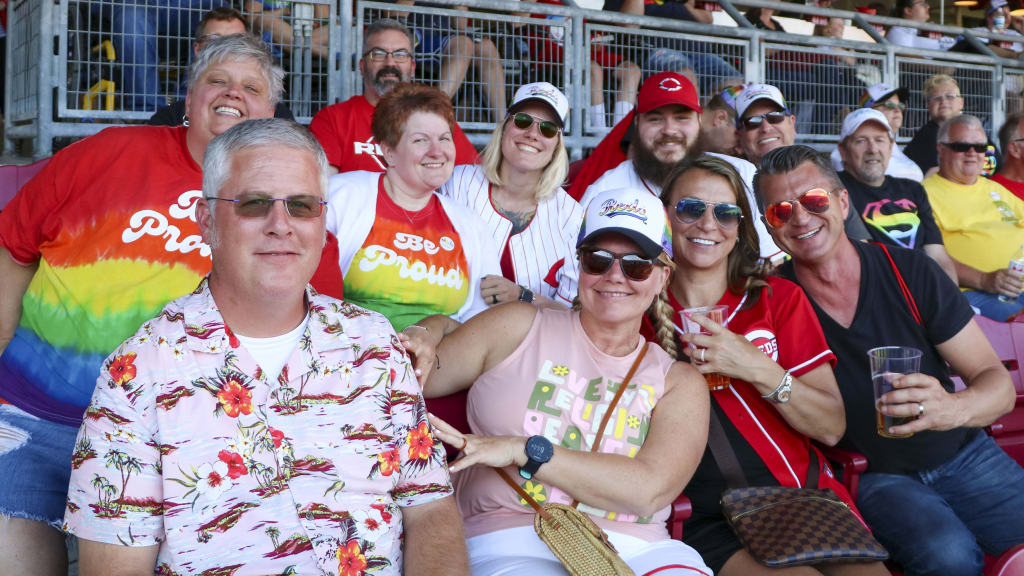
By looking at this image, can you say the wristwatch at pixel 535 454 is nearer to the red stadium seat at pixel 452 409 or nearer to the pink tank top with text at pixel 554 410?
the pink tank top with text at pixel 554 410

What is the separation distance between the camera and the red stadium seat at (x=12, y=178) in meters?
3.98

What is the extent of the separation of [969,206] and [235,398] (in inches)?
222

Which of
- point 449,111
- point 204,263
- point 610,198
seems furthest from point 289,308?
point 449,111

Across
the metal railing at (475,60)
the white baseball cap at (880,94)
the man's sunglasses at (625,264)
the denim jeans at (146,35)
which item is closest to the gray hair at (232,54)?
the man's sunglasses at (625,264)

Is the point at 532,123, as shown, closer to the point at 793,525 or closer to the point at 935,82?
the point at 793,525

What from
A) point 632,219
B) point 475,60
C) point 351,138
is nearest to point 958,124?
point 475,60

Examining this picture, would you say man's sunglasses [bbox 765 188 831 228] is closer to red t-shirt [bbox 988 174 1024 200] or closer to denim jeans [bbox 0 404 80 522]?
denim jeans [bbox 0 404 80 522]

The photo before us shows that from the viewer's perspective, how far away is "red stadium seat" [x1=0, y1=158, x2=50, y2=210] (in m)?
3.98

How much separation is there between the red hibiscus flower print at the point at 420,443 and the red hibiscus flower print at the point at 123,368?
654 millimetres

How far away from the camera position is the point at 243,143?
211cm

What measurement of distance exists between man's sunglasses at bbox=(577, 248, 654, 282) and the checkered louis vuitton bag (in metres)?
0.69

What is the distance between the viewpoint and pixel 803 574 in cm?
251

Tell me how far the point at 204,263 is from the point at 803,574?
1.96 meters

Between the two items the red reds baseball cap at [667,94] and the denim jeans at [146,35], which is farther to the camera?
the denim jeans at [146,35]
